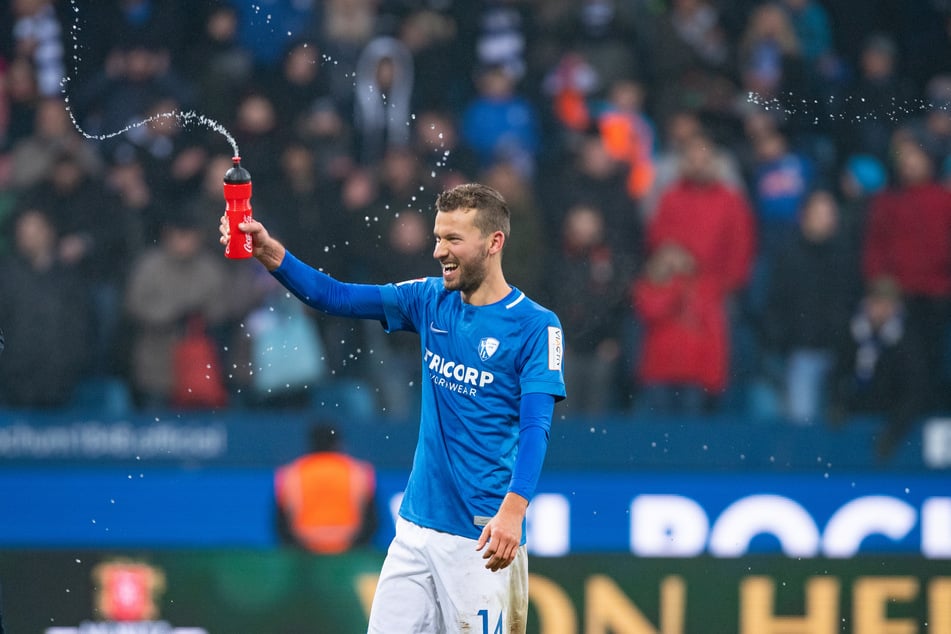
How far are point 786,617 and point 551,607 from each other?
105 cm

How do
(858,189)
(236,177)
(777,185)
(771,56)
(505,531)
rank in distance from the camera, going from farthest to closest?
(771,56)
(777,185)
(858,189)
(236,177)
(505,531)

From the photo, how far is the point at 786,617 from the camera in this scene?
6215 millimetres

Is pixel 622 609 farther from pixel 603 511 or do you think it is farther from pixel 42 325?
pixel 42 325

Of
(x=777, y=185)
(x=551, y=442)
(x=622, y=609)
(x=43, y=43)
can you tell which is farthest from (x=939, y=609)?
(x=43, y=43)

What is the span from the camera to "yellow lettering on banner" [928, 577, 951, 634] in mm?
6250

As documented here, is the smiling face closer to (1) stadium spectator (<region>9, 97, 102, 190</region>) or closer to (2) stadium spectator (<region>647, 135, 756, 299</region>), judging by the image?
(2) stadium spectator (<region>647, 135, 756, 299</region>)

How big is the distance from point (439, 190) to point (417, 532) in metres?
2.99

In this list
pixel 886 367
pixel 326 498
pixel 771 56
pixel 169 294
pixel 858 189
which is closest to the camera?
pixel 326 498

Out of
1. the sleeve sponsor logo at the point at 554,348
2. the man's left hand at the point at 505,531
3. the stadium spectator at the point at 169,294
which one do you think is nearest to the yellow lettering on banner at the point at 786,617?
the stadium spectator at the point at 169,294

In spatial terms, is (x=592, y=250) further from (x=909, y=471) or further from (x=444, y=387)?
(x=444, y=387)

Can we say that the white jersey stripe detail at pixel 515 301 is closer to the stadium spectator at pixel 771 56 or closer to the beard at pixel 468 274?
the beard at pixel 468 274

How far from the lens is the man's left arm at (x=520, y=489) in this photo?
3471mm

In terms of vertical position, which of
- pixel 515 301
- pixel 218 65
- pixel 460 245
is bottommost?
pixel 515 301

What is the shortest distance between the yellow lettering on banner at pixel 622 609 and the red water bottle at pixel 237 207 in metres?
3.16
